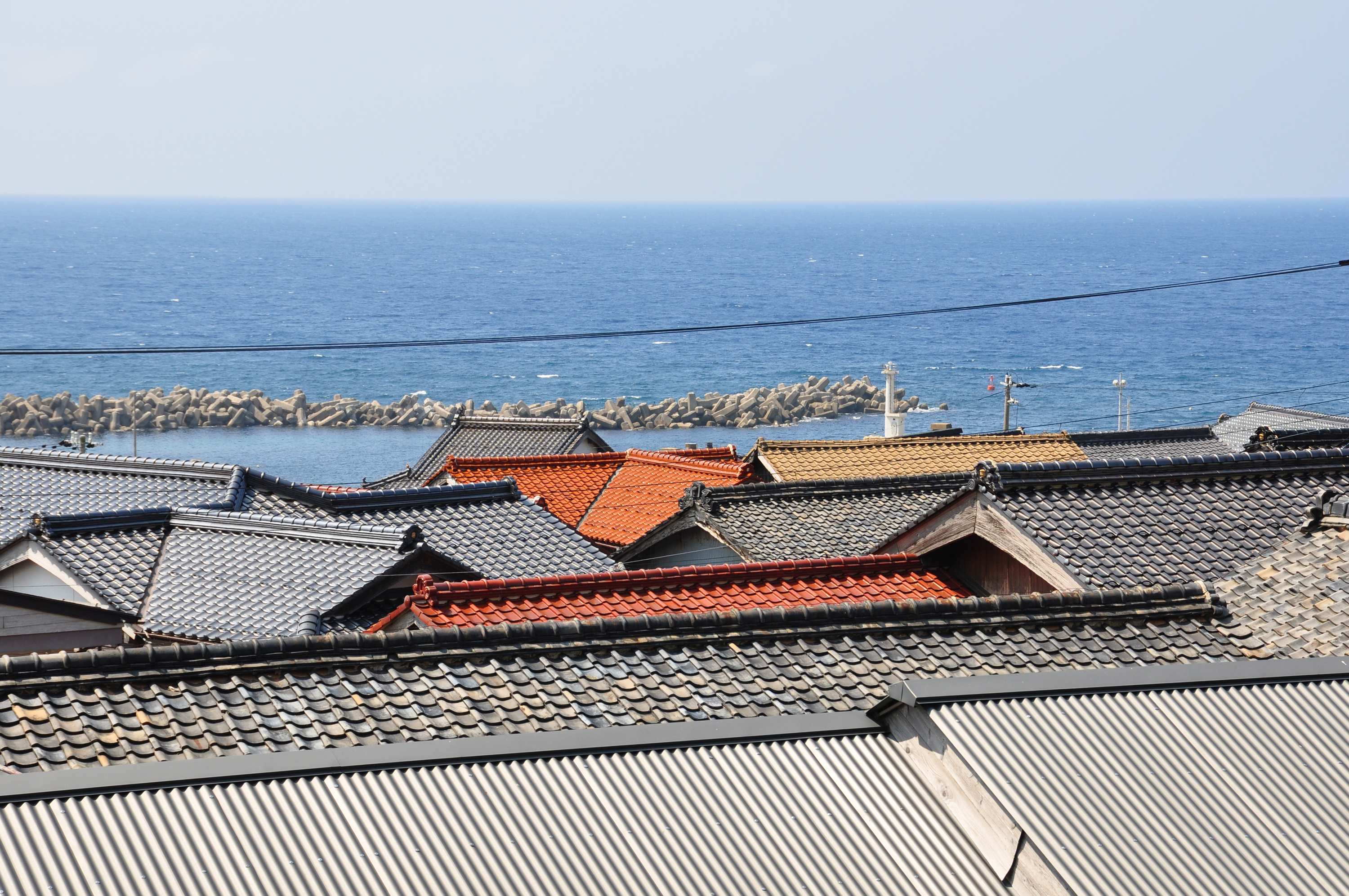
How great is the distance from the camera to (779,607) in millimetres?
7949

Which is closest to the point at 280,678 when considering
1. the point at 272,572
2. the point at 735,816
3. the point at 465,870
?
the point at 465,870

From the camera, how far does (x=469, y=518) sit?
683 inches

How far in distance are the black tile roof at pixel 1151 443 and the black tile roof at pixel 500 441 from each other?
11.9 m

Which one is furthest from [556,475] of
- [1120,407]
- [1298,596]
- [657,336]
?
[657,336]

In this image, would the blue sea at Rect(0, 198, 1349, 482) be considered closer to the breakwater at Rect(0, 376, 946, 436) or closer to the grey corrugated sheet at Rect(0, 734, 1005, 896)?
the breakwater at Rect(0, 376, 946, 436)

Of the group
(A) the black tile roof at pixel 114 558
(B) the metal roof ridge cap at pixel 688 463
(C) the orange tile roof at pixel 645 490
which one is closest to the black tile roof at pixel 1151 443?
(B) the metal roof ridge cap at pixel 688 463

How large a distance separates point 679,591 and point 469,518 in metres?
7.58

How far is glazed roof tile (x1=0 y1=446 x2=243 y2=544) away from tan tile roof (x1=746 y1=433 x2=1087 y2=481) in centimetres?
850

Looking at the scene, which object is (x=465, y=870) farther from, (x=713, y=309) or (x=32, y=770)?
(x=713, y=309)

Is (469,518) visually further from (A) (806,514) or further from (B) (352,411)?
(B) (352,411)

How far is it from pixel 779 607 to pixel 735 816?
2.51m

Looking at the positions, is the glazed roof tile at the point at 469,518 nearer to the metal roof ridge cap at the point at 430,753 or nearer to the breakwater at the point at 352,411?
the metal roof ridge cap at the point at 430,753

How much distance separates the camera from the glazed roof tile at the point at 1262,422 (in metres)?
30.3

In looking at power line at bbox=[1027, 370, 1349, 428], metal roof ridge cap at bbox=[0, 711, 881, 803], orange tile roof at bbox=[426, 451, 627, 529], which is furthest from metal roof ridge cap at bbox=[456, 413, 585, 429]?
power line at bbox=[1027, 370, 1349, 428]
